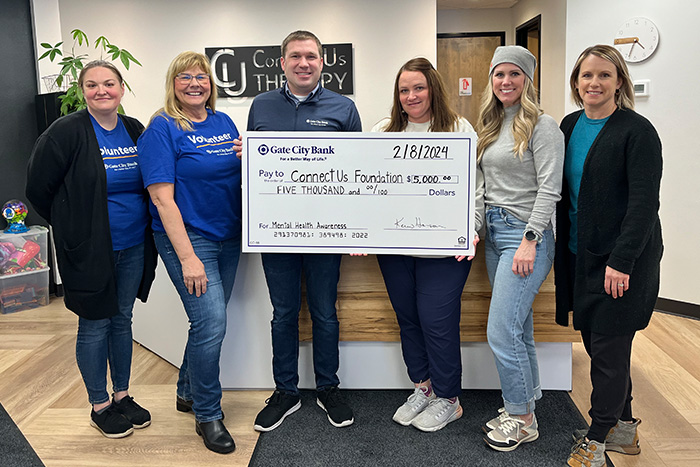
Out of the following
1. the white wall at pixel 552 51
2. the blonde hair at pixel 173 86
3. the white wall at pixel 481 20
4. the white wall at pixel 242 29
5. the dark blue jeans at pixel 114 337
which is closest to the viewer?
the blonde hair at pixel 173 86

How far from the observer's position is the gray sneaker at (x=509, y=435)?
7.19ft

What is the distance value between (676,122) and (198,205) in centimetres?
316

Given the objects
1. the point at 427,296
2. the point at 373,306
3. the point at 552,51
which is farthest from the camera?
the point at 552,51

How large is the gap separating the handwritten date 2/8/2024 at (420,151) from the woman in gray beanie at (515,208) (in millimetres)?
143

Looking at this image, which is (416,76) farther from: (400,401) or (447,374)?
(400,401)

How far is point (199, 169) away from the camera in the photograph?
210 centimetres

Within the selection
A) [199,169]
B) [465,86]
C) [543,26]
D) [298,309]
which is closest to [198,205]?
[199,169]

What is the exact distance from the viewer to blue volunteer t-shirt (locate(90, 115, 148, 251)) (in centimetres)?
220

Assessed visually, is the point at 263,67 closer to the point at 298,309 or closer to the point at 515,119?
the point at 298,309

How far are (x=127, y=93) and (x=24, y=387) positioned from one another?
2902 millimetres

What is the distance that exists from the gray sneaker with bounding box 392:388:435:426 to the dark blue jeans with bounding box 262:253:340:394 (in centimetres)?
30

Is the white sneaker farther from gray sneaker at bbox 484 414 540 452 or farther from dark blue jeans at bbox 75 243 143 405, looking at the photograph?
dark blue jeans at bbox 75 243 143 405

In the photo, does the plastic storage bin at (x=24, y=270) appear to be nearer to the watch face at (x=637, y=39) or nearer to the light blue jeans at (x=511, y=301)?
the light blue jeans at (x=511, y=301)

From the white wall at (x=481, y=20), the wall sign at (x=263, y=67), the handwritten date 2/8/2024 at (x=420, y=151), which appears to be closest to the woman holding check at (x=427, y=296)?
the handwritten date 2/8/2024 at (x=420, y=151)
